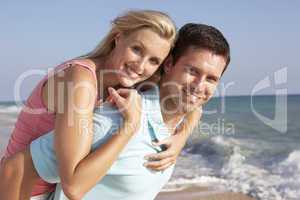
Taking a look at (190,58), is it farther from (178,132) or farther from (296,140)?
(296,140)

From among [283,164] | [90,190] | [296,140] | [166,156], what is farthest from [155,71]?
[296,140]

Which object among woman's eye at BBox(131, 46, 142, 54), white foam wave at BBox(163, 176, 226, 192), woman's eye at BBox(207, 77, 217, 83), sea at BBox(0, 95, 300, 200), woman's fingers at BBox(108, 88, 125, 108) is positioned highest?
woman's eye at BBox(131, 46, 142, 54)

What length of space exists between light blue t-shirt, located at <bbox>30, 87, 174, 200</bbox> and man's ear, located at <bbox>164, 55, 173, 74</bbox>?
0.93ft

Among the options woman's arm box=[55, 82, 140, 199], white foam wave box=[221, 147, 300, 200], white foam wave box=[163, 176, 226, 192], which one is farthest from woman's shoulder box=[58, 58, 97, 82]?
white foam wave box=[221, 147, 300, 200]

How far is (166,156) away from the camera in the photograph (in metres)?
2.18

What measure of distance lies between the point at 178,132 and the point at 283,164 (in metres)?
11.1

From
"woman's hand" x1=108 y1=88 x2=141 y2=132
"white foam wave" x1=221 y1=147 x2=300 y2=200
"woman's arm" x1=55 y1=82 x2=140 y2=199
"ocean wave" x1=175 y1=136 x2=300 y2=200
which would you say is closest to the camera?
"woman's arm" x1=55 y1=82 x2=140 y2=199

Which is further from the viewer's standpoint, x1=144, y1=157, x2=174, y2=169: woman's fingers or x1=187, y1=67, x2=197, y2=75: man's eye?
x1=187, y1=67, x2=197, y2=75: man's eye

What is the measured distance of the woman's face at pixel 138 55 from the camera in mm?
2336

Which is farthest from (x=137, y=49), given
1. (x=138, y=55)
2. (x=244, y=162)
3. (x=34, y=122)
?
(x=244, y=162)

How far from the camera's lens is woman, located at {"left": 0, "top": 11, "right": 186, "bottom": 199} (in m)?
1.92

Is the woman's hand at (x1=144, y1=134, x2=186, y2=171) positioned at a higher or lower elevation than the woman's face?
lower

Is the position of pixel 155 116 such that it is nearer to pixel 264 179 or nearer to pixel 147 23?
pixel 147 23

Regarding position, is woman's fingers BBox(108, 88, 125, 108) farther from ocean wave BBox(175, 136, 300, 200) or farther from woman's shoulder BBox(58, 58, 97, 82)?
ocean wave BBox(175, 136, 300, 200)
